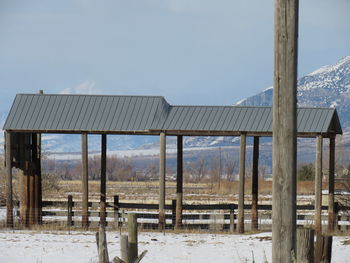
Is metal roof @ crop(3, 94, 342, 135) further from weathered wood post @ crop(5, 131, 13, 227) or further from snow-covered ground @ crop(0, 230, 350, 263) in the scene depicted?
snow-covered ground @ crop(0, 230, 350, 263)

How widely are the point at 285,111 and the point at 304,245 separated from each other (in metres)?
Answer: 1.73

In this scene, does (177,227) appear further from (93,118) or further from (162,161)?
(93,118)

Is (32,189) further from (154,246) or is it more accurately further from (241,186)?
(154,246)

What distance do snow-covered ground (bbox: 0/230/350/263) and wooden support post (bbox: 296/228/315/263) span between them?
287 inches

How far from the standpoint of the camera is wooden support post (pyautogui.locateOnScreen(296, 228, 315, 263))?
28.9ft

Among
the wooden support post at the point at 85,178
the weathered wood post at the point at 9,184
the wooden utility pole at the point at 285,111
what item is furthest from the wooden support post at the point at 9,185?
the wooden utility pole at the point at 285,111

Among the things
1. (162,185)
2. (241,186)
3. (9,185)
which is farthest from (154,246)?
(9,185)

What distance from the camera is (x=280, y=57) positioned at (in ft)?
25.9

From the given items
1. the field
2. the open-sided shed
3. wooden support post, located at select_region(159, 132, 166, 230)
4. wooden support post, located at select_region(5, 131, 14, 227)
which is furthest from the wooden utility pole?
wooden support post, located at select_region(5, 131, 14, 227)

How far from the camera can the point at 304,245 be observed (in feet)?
29.2

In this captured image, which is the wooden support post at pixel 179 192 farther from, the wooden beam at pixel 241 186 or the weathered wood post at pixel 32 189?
the weathered wood post at pixel 32 189

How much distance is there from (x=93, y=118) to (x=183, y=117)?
2665mm

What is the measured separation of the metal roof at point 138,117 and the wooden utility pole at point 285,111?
16.1 m

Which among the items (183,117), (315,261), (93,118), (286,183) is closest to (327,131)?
(183,117)
